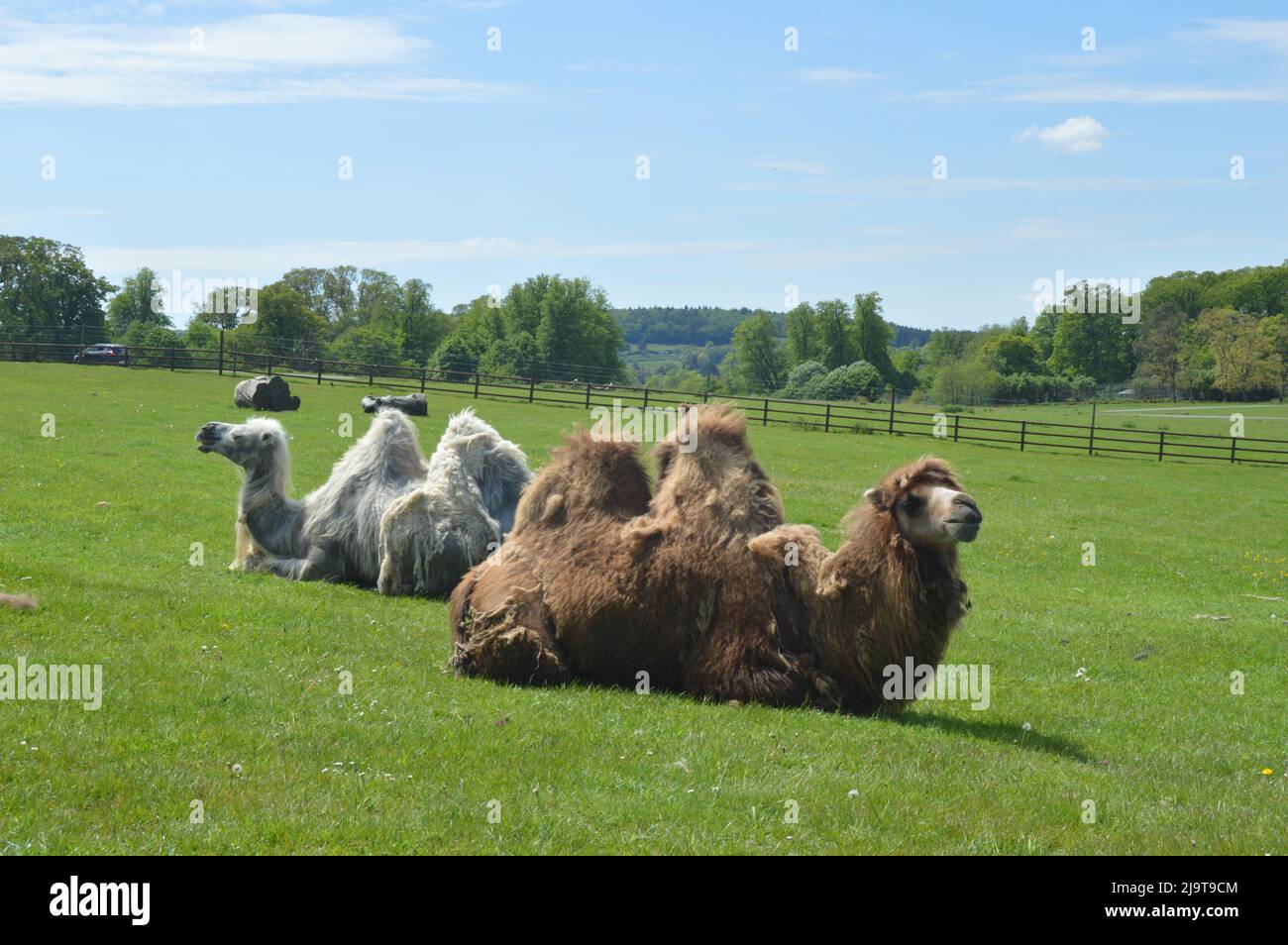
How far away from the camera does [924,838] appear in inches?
223

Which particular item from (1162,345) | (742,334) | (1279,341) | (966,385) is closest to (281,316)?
(742,334)

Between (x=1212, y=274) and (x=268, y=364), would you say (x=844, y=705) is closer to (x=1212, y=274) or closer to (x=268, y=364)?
(x=268, y=364)

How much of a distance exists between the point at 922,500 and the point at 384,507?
7076 millimetres

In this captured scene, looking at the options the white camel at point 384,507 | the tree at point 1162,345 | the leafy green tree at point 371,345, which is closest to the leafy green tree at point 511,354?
the leafy green tree at point 371,345

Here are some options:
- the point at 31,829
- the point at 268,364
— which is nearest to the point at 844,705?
the point at 31,829

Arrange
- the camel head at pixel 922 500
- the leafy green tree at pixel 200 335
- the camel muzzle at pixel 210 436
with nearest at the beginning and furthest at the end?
the camel head at pixel 922 500 → the camel muzzle at pixel 210 436 → the leafy green tree at pixel 200 335

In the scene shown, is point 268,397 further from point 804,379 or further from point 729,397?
point 804,379

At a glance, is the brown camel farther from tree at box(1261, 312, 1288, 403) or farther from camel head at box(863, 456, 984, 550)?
tree at box(1261, 312, 1288, 403)

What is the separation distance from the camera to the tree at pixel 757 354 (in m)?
90.4

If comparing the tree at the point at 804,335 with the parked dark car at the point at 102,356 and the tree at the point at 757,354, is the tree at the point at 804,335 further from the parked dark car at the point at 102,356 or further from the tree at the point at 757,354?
the parked dark car at the point at 102,356

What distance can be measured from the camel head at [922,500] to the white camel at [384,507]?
5.56 metres

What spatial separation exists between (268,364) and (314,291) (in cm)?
6904

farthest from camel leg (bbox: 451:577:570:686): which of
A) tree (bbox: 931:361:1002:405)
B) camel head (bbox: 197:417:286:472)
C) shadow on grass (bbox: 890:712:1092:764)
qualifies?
tree (bbox: 931:361:1002:405)

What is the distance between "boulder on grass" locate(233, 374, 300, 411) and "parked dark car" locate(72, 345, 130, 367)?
74.1ft
